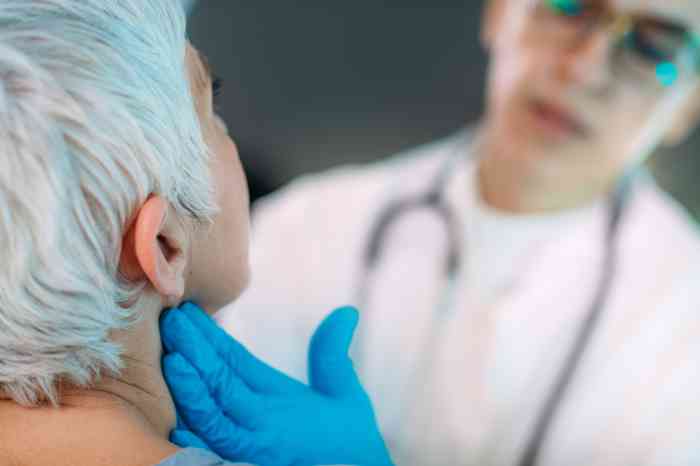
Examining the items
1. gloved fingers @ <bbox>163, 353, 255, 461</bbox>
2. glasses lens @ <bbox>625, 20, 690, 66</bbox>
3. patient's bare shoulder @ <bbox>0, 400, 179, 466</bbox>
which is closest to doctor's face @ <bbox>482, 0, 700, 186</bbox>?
glasses lens @ <bbox>625, 20, 690, 66</bbox>

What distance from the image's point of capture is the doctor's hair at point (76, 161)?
1.43 feet

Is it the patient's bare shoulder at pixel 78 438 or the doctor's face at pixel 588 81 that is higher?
the doctor's face at pixel 588 81

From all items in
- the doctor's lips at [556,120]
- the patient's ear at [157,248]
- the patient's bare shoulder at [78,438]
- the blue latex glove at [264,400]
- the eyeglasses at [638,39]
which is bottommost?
the blue latex glove at [264,400]

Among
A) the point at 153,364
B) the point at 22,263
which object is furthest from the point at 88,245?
the point at 153,364

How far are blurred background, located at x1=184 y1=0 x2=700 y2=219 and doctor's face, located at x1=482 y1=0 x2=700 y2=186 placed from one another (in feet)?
0.14

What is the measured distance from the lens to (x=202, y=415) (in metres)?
0.62

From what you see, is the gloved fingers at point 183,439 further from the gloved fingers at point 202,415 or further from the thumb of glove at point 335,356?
the thumb of glove at point 335,356

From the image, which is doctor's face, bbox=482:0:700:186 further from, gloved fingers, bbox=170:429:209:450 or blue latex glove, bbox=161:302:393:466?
gloved fingers, bbox=170:429:209:450

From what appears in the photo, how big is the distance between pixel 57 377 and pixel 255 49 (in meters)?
0.78

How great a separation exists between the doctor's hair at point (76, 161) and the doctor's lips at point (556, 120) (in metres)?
0.82

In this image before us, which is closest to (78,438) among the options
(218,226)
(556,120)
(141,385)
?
(141,385)

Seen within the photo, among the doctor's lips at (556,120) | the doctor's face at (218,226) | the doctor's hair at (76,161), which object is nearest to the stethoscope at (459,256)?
the doctor's lips at (556,120)

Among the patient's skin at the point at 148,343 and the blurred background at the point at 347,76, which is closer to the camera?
the patient's skin at the point at 148,343

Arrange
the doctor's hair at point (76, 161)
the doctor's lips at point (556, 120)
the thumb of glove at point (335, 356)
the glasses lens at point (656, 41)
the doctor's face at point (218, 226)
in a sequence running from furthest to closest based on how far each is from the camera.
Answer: the doctor's lips at point (556, 120)
the glasses lens at point (656, 41)
the thumb of glove at point (335, 356)
the doctor's face at point (218, 226)
the doctor's hair at point (76, 161)
